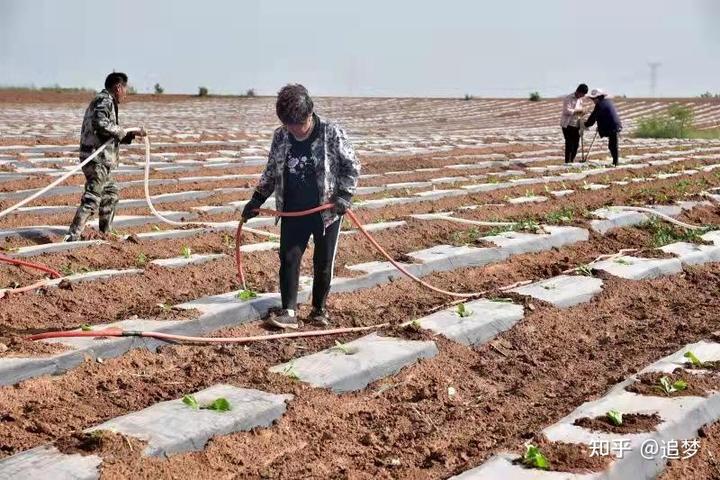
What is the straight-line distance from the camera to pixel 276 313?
5258 mm

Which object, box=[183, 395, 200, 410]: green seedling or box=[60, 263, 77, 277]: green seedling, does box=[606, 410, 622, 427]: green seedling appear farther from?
box=[60, 263, 77, 277]: green seedling

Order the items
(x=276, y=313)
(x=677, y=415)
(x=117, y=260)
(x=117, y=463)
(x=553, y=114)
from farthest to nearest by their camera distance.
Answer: (x=553, y=114)
(x=117, y=260)
(x=276, y=313)
(x=677, y=415)
(x=117, y=463)

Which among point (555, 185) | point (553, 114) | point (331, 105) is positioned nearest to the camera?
point (555, 185)

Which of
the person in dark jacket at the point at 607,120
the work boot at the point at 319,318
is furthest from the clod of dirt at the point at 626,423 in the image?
the person in dark jacket at the point at 607,120

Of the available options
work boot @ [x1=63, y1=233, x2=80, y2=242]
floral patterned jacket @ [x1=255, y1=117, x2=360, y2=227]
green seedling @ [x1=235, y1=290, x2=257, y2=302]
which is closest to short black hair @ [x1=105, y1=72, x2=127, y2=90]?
work boot @ [x1=63, y1=233, x2=80, y2=242]

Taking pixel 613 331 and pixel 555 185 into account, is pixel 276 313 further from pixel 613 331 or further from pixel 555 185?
pixel 555 185

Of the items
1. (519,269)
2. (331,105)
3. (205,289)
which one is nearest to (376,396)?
(205,289)

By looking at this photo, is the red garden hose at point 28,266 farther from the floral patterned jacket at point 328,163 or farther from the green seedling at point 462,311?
the green seedling at point 462,311

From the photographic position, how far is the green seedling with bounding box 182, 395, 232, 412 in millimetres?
3777

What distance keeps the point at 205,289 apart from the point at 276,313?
1015 millimetres

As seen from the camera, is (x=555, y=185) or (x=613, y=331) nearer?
(x=613, y=331)

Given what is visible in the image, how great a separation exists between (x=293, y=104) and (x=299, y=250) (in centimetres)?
88

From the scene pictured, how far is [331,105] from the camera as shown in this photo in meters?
33.5

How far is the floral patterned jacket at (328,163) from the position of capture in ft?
16.4
